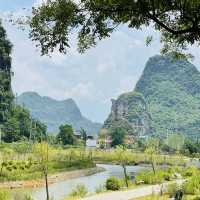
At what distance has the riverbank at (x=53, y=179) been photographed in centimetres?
5504

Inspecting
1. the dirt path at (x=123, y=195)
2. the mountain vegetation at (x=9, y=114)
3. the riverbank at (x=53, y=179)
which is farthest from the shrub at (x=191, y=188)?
the mountain vegetation at (x=9, y=114)

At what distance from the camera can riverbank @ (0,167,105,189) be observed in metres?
55.0

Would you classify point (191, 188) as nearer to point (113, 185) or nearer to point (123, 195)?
point (123, 195)

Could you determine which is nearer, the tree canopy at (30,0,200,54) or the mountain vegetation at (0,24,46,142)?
the tree canopy at (30,0,200,54)

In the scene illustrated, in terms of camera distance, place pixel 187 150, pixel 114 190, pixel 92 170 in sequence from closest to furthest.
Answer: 1. pixel 114 190
2. pixel 92 170
3. pixel 187 150

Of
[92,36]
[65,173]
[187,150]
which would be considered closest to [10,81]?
[187,150]

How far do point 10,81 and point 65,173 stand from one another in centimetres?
7359

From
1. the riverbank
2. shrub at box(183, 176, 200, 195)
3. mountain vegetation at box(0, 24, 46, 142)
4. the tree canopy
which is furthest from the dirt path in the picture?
mountain vegetation at box(0, 24, 46, 142)

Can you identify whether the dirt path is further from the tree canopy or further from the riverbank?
the riverbank

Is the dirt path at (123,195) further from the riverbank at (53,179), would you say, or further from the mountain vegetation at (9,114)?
the mountain vegetation at (9,114)

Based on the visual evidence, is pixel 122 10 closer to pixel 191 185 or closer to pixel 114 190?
pixel 191 185

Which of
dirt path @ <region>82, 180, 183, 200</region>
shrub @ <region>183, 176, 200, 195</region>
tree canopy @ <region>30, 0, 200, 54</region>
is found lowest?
dirt path @ <region>82, 180, 183, 200</region>

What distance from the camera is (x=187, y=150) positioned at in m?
136

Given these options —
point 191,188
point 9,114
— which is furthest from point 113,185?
point 9,114
